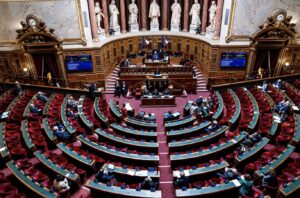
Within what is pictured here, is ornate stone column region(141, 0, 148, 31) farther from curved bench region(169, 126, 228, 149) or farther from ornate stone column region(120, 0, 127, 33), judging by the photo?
curved bench region(169, 126, 228, 149)

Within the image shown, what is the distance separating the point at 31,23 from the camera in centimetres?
1666

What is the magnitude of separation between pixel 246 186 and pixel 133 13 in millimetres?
18039

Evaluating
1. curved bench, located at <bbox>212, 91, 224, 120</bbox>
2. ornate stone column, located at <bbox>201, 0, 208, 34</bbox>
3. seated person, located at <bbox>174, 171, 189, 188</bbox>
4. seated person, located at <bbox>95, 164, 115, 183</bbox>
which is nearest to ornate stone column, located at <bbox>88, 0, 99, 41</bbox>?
ornate stone column, located at <bbox>201, 0, 208, 34</bbox>

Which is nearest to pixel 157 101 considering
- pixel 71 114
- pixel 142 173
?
pixel 71 114

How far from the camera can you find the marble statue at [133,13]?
2175 cm

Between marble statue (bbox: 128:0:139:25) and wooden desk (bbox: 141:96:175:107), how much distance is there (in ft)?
31.2

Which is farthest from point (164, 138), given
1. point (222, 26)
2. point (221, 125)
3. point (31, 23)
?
point (31, 23)

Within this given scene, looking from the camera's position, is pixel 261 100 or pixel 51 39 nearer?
pixel 261 100

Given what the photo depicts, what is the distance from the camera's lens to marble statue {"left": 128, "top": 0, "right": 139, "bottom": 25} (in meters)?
21.8

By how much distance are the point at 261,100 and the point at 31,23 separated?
16159 mm

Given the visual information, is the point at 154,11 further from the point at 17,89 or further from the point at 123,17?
the point at 17,89

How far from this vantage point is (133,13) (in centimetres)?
2198

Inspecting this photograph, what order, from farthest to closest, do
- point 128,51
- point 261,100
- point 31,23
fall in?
point 128,51
point 31,23
point 261,100

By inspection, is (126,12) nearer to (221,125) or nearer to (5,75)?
(5,75)
